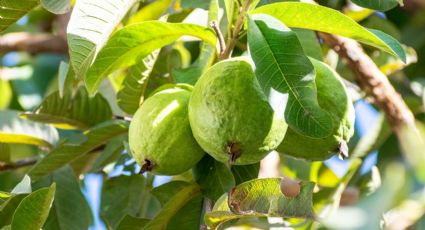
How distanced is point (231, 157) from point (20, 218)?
13.2 inches

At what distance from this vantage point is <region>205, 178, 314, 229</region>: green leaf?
1.01 metres

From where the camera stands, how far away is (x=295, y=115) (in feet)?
3.25

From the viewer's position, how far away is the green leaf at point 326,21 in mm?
1054

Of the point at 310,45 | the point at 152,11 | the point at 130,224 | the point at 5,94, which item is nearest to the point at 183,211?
the point at 130,224

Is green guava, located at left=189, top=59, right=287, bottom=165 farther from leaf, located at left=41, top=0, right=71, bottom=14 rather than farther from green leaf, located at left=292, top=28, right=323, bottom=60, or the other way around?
green leaf, located at left=292, top=28, right=323, bottom=60

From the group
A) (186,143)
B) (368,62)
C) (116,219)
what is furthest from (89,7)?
(368,62)

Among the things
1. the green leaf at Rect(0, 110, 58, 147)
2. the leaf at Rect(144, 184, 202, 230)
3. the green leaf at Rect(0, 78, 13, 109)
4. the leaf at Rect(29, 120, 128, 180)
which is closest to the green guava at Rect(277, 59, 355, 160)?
the leaf at Rect(144, 184, 202, 230)

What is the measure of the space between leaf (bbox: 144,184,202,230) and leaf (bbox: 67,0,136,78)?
298 mm

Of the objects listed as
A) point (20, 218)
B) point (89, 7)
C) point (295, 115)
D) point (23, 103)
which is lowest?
point (23, 103)

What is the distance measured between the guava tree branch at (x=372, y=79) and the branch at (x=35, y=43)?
4.05ft

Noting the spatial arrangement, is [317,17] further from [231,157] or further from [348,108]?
[231,157]

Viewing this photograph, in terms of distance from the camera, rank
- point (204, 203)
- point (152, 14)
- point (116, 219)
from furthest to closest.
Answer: point (152, 14) < point (116, 219) < point (204, 203)

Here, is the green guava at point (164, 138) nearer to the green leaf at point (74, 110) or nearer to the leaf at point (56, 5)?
the leaf at point (56, 5)

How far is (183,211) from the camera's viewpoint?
1.29 m
